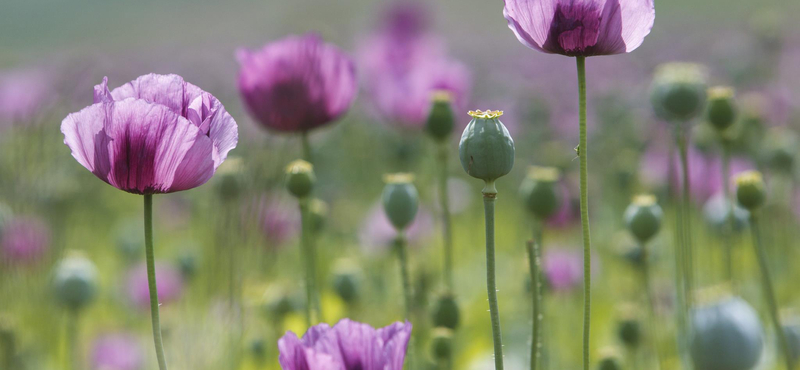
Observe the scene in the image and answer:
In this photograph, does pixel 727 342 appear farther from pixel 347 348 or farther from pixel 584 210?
pixel 347 348

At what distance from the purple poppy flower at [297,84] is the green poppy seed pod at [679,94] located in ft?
1.87

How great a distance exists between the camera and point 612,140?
3215 millimetres

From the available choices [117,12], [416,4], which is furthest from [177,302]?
[117,12]

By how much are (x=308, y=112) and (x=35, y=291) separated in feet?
2.99

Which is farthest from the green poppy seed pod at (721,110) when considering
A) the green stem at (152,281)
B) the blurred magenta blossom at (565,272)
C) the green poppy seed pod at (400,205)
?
the green stem at (152,281)

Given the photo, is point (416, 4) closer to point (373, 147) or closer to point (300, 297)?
point (373, 147)

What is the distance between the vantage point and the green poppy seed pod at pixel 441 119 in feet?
4.85

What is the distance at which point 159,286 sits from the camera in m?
2.50

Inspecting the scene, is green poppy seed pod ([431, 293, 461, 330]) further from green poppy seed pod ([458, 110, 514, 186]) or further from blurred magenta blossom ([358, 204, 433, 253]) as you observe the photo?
blurred magenta blossom ([358, 204, 433, 253])

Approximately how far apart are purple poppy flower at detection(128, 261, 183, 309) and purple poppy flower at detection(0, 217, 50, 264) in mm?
338

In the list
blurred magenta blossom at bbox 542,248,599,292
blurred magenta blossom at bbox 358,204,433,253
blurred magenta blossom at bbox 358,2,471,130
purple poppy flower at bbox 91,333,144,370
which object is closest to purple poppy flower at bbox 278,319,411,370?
blurred magenta blossom at bbox 358,2,471,130

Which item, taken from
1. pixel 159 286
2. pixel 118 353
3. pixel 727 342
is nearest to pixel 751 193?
pixel 727 342

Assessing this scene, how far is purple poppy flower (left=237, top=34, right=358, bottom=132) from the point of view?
1.43m

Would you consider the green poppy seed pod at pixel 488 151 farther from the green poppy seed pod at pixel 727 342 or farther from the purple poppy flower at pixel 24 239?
the purple poppy flower at pixel 24 239
